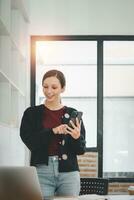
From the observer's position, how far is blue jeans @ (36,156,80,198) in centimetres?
191

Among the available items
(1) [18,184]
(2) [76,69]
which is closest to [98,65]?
(2) [76,69]

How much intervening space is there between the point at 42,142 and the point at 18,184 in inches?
16.6

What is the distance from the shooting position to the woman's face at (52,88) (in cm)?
204

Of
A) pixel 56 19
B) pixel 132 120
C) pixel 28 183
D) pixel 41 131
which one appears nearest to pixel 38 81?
pixel 56 19

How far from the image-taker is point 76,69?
446 centimetres

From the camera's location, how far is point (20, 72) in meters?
3.88

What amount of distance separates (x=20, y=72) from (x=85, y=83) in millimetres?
859

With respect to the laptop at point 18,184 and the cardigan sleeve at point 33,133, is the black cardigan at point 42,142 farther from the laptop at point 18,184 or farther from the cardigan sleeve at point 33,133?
the laptop at point 18,184

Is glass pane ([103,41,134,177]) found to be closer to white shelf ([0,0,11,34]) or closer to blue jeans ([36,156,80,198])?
white shelf ([0,0,11,34])

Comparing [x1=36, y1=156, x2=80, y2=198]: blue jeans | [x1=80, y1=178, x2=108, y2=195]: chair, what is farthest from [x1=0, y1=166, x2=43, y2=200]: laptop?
[x1=80, y1=178, x2=108, y2=195]: chair

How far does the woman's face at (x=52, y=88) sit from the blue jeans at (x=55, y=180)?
0.31 metres

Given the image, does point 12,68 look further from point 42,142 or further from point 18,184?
point 18,184

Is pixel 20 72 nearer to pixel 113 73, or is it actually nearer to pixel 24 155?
pixel 24 155

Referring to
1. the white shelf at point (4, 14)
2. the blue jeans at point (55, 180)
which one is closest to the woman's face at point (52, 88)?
the blue jeans at point (55, 180)
